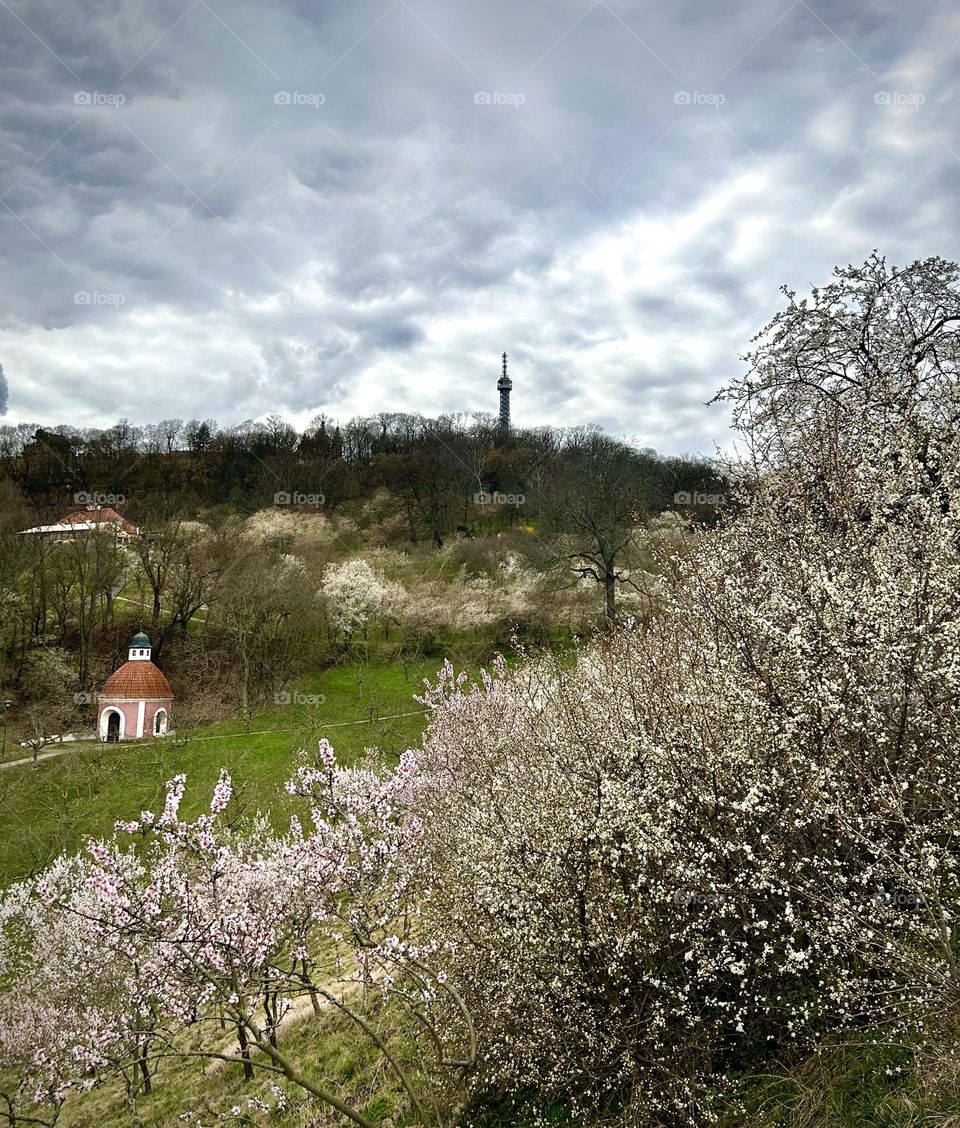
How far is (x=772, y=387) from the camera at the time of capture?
8680 millimetres

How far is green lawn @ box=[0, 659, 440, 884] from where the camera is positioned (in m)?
20.7

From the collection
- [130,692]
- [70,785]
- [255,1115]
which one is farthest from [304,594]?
[255,1115]

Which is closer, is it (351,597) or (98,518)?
(98,518)

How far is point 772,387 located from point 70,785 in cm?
2500

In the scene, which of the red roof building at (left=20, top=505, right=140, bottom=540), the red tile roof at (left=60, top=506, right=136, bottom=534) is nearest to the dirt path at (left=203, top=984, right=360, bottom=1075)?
the red roof building at (left=20, top=505, right=140, bottom=540)

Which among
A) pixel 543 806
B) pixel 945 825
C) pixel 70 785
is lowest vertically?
pixel 70 785

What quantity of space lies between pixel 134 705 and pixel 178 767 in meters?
5.42

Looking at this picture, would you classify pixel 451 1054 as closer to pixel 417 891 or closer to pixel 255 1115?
pixel 417 891

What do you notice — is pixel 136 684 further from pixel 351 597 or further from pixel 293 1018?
pixel 293 1018

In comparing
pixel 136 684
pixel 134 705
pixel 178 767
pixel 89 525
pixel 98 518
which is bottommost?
pixel 178 767

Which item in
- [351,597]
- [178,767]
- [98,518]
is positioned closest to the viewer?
[178,767]

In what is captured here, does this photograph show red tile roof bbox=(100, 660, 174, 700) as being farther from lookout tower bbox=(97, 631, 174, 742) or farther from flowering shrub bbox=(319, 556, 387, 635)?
flowering shrub bbox=(319, 556, 387, 635)

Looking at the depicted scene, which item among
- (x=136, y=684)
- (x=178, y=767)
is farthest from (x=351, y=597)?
(x=178, y=767)

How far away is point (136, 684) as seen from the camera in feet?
93.0
